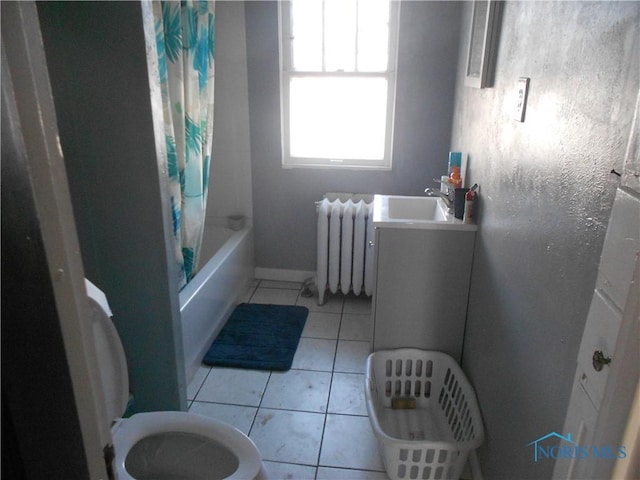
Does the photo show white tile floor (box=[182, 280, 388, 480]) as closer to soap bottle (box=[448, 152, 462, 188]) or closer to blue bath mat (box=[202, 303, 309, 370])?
blue bath mat (box=[202, 303, 309, 370])

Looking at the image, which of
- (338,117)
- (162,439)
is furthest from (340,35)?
(162,439)

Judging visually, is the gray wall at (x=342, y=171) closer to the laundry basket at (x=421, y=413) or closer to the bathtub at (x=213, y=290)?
the bathtub at (x=213, y=290)

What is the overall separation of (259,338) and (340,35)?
1848mm

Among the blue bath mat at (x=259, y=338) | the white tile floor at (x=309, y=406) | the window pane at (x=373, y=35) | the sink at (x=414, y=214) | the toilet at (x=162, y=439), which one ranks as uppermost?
the window pane at (x=373, y=35)

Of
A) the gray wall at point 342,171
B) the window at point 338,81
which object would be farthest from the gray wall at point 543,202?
the window at point 338,81

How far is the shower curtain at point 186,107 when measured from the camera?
6.23ft

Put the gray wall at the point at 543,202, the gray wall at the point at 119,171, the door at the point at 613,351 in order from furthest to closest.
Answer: the gray wall at the point at 119,171, the gray wall at the point at 543,202, the door at the point at 613,351

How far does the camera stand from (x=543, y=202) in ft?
3.82

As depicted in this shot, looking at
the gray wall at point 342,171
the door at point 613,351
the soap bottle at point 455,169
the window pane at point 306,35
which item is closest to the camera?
the door at point 613,351

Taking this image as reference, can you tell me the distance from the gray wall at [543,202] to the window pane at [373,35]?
1.14 m

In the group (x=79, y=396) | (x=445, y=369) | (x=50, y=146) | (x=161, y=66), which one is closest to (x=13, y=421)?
(x=79, y=396)

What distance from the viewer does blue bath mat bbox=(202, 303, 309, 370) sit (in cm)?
239

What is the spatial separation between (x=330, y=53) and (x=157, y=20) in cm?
131

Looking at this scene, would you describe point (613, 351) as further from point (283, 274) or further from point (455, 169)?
point (283, 274)
